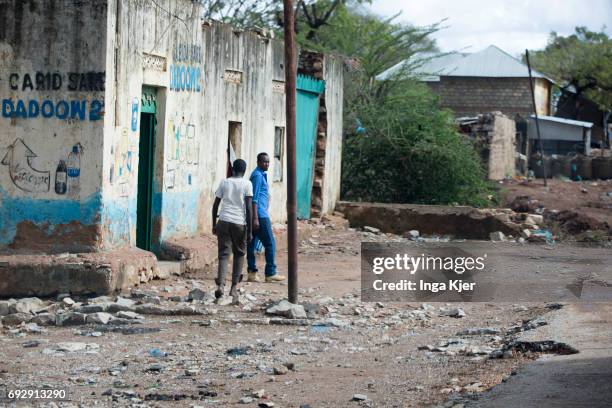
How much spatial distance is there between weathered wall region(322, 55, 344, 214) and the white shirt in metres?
9.10

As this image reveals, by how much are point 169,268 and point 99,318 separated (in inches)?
115

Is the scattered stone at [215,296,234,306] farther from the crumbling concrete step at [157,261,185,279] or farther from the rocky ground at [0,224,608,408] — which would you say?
the crumbling concrete step at [157,261,185,279]

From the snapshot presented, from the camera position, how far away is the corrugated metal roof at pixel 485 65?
47.2 metres

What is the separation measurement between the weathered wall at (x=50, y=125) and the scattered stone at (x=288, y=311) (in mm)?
2378

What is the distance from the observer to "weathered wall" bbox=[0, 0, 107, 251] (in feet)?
37.3

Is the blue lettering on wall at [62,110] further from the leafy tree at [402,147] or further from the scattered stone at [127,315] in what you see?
the leafy tree at [402,147]

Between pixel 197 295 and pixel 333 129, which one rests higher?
pixel 333 129

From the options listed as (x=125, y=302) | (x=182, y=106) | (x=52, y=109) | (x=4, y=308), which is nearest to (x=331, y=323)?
(x=125, y=302)

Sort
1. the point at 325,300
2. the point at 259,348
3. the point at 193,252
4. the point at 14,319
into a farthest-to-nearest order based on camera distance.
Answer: the point at 193,252 < the point at 325,300 < the point at 14,319 < the point at 259,348

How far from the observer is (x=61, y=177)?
37.8ft

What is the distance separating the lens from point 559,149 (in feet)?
153

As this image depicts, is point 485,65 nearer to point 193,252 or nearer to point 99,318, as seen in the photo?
point 193,252

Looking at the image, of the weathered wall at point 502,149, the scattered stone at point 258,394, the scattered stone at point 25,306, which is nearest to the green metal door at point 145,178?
the scattered stone at point 25,306

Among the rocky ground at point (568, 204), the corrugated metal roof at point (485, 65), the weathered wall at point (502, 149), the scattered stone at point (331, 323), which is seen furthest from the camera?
the corrugated metal roof at point (485, 65)
